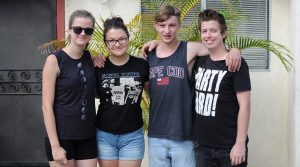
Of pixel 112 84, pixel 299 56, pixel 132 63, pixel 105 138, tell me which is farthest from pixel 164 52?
pixel 299 56

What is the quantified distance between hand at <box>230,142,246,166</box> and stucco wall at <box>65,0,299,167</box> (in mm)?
2867

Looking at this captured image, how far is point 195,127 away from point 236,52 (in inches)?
26.4

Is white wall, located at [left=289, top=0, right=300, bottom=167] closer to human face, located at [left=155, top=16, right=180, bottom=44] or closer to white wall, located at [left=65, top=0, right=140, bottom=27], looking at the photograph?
white wall, located at [left=65, top=0, right=140, bottom=27]

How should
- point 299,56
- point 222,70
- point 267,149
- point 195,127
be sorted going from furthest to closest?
point 267,149, point 299,56, point 195,127, point 222,70

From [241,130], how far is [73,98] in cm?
126

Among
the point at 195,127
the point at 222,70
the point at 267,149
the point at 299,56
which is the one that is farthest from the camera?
the point at 267,149

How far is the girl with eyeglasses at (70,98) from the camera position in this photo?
3391 millimetres

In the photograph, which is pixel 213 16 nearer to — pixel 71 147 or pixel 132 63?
pixel 132 63

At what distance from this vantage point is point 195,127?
3.58 metres

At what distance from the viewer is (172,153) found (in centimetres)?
364

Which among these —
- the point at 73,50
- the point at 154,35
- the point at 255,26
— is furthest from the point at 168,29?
the point at 255,26

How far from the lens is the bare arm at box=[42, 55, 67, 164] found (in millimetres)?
3357

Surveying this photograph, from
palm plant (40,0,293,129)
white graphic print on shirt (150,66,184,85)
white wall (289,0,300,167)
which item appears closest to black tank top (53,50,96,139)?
white graphic print on shirt (150,66,184,85)

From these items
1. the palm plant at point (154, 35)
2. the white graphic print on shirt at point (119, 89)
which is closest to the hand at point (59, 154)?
the white graphic print on shirt at point (119, 89)
